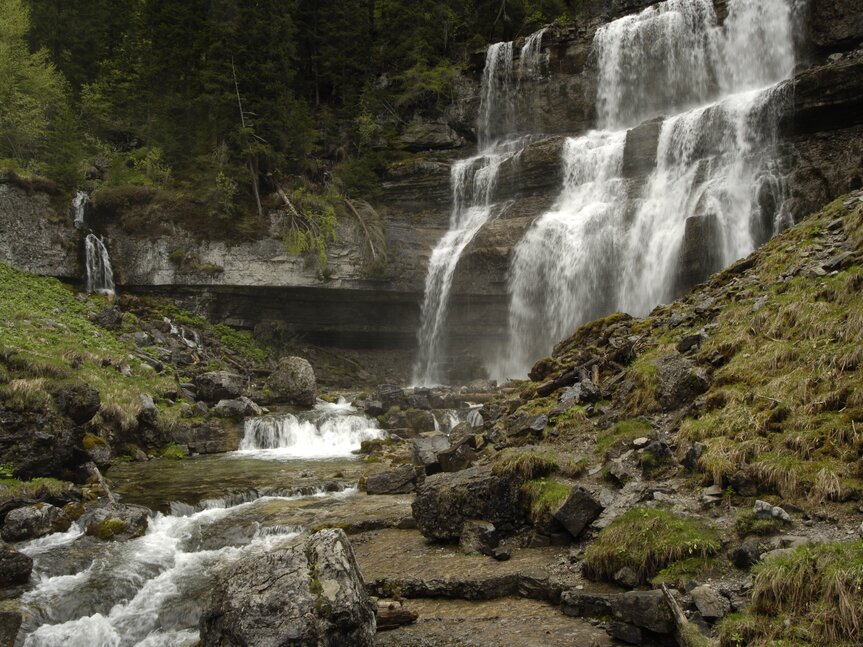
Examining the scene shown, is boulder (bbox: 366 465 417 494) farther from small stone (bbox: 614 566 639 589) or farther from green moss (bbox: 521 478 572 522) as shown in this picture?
small stone (bbox: 614 566 639 589)

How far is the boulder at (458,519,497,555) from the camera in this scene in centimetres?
827

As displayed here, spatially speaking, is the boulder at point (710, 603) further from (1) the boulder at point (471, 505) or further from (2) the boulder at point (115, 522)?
(2) the boulder at point (115, 522)

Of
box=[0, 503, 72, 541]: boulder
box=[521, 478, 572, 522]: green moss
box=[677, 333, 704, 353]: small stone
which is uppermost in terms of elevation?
box=[677, 333, 704, 353]: small stone

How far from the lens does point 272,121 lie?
31.8 m

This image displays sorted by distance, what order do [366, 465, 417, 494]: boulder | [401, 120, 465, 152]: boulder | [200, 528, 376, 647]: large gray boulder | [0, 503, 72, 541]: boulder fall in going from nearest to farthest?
[200, 528, 376, 647]: large gray boulder, [0, 503, 72, 541]: boulder, [366, 465, 417, 494]: boulder, [401, 120, 465, 152]: boulder

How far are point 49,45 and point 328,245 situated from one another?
1092 inches

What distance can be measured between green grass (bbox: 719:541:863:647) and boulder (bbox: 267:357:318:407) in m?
21.8

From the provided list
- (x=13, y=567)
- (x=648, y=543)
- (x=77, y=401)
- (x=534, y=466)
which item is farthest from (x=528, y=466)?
(x=77, y=401)

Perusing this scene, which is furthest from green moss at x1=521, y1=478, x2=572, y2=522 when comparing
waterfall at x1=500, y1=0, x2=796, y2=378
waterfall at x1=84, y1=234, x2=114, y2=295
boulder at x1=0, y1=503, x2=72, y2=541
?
waterfall at x1=84, y1=234, x2=114, y2=295

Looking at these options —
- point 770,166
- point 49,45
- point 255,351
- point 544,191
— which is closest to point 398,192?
point 544,191

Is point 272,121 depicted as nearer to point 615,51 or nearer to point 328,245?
point 328,245

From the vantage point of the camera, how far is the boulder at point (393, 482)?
44.4ft

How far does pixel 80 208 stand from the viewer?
31.0 m

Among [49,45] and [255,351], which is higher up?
[49,45]
